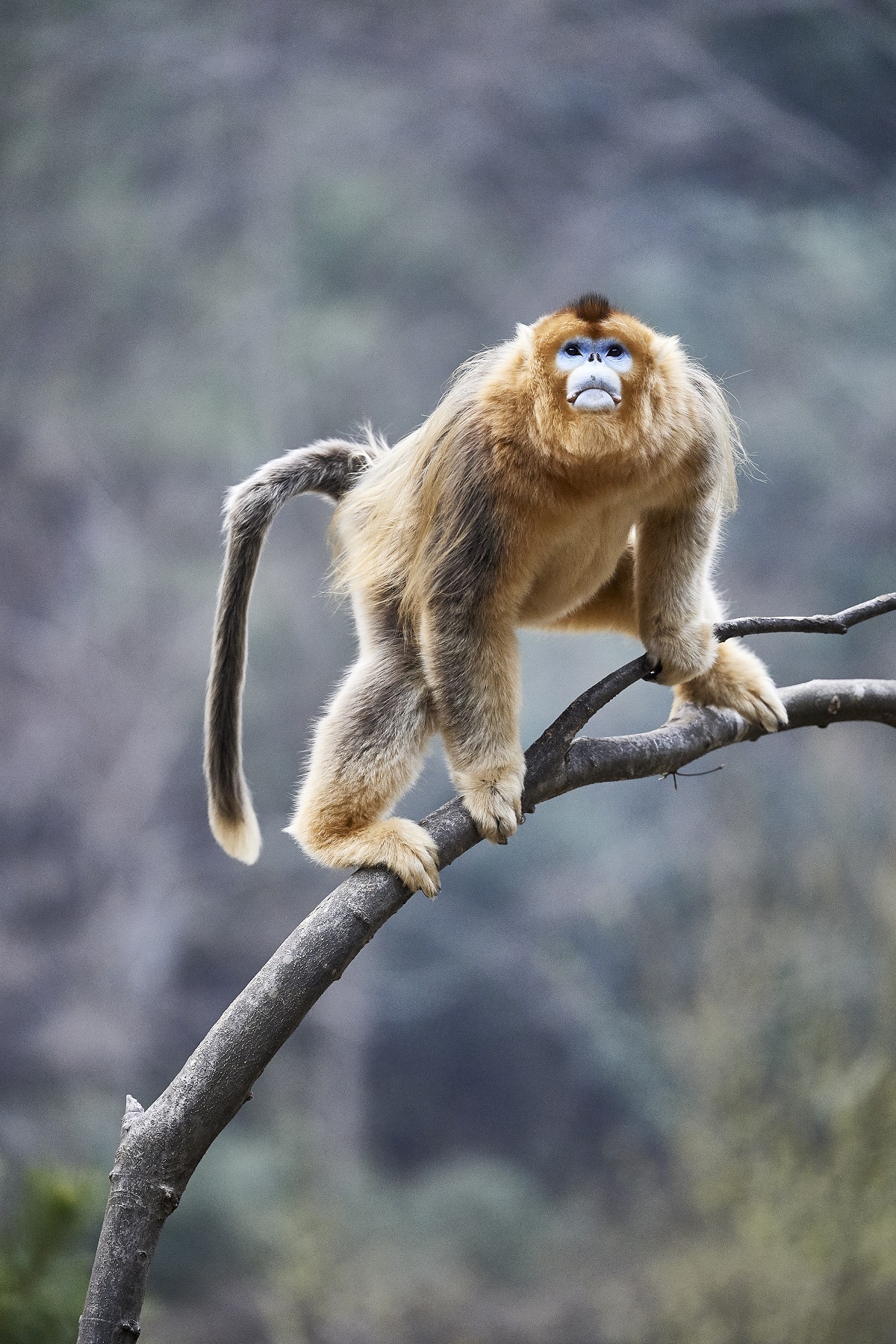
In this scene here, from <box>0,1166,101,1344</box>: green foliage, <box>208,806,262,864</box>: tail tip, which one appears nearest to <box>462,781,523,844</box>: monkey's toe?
<box>208,806,262,864</box>: tail tip

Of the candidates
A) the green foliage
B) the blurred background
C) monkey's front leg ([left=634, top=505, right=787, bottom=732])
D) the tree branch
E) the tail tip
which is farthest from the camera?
the blurred background

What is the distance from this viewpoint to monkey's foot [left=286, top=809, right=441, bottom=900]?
63.9 inches

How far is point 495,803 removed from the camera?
1.68m

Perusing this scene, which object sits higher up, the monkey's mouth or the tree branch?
the monkey's mouth

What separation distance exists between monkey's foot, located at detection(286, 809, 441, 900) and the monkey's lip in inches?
24.6

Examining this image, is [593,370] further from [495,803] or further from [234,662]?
[234,662]

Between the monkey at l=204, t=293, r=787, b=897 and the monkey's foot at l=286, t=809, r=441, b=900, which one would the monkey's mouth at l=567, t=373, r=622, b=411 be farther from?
the monkey's foot at l=286, t=809, r=441, b=900

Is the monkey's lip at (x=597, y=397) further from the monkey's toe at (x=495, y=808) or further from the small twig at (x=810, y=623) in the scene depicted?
the monkey's toe at (x=495, y=808)

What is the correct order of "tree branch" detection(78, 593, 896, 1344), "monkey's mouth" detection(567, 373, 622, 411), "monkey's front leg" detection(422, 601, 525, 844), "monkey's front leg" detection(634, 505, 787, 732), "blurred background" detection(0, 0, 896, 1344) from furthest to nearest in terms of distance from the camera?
"blurred background" detection(0, 0, 896, 1344)
"monkey's front leg" detection(634, 505, 787, 732)
"monkey's front leg" detection(422, 601, 525, 844)
"monkey's mouth" detection(567, 373, 622, 411)
"tree branch" detection(78, 593, 896, 1344)

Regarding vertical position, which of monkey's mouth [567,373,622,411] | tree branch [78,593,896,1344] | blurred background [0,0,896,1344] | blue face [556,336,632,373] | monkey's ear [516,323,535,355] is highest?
blurred background [0,0,896,1344]

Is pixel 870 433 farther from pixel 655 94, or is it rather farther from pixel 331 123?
pixel 331 123

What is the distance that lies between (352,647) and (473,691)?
3.32 m

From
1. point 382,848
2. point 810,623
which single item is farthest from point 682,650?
point 382,848

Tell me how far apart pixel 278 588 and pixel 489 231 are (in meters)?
1.81
